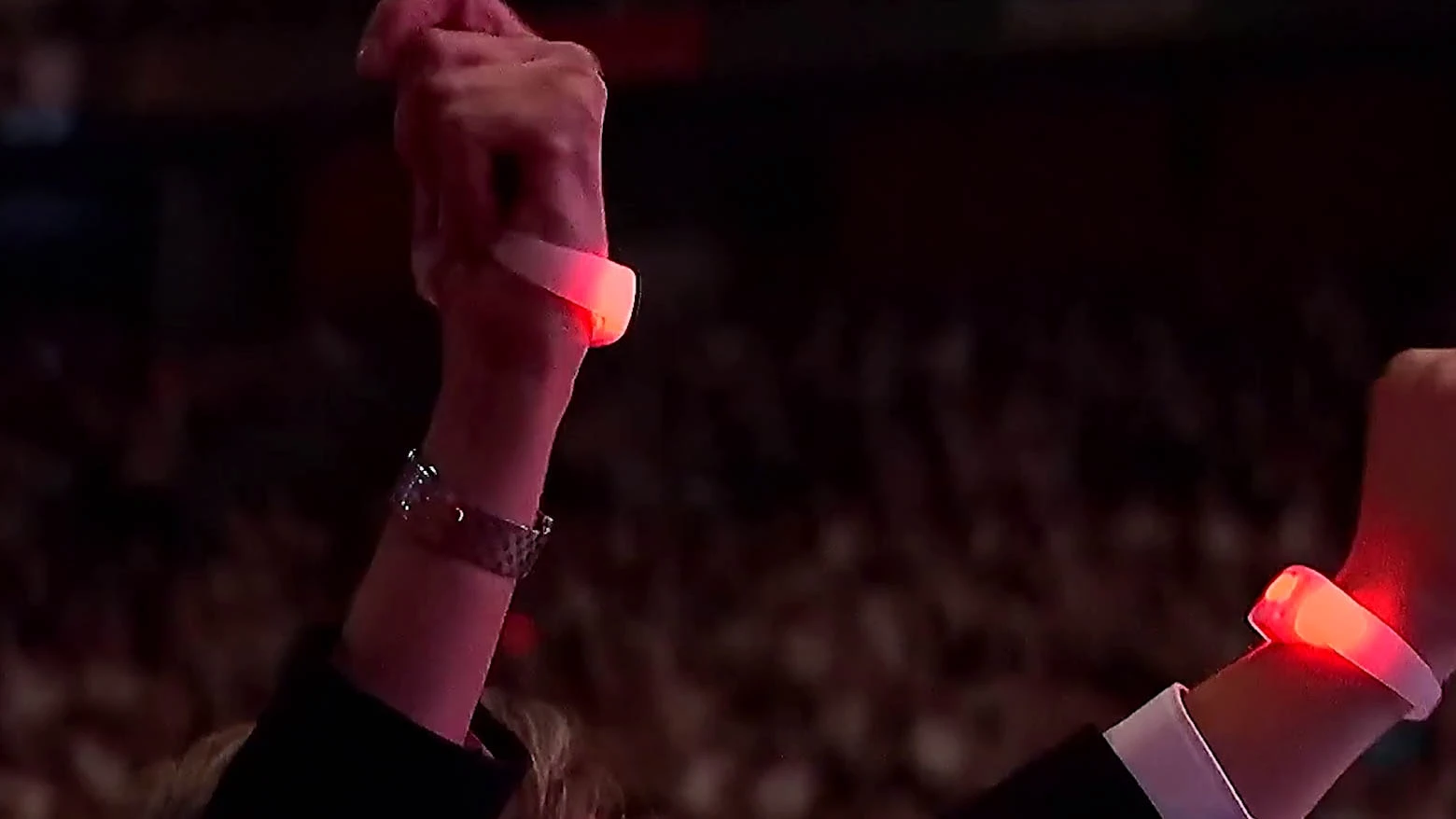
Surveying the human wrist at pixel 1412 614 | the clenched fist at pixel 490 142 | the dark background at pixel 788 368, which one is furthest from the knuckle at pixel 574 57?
the dark background at pixel 788 368

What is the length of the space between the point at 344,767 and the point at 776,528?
80 cm

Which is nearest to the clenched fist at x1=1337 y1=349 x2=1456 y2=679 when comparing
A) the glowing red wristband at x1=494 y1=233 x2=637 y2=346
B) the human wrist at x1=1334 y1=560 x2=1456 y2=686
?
the human wrist at x1=1334 y1=560 x2=1456 y2=686

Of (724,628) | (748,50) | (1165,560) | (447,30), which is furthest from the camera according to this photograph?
(724,628)

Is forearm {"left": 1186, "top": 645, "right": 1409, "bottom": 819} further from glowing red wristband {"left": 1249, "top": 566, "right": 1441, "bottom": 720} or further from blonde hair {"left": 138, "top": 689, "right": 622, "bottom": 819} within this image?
blonde hair {"left": 138, "top": 689, "right": 622, "bottom": 819}

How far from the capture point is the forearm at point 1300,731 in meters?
0.43

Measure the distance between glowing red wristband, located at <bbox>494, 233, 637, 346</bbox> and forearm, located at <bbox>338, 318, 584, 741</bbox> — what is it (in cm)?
1

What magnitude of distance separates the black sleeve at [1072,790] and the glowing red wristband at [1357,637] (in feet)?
0.22

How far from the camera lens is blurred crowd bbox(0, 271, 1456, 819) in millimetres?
1011

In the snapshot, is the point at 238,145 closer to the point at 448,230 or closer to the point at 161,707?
the point at 161,707

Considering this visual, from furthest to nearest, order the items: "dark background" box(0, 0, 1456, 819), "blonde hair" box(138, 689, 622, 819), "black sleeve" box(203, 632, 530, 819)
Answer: "dark background" box(0, 0, 1456, 819), "blonde hair" box(138, 689, 622, 819), "black sleeve" box(203, 632, 530, 819)

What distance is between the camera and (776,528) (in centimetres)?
113

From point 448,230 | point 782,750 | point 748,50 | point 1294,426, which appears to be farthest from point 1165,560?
point 448,230

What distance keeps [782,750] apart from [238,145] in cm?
63

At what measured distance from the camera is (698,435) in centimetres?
117
